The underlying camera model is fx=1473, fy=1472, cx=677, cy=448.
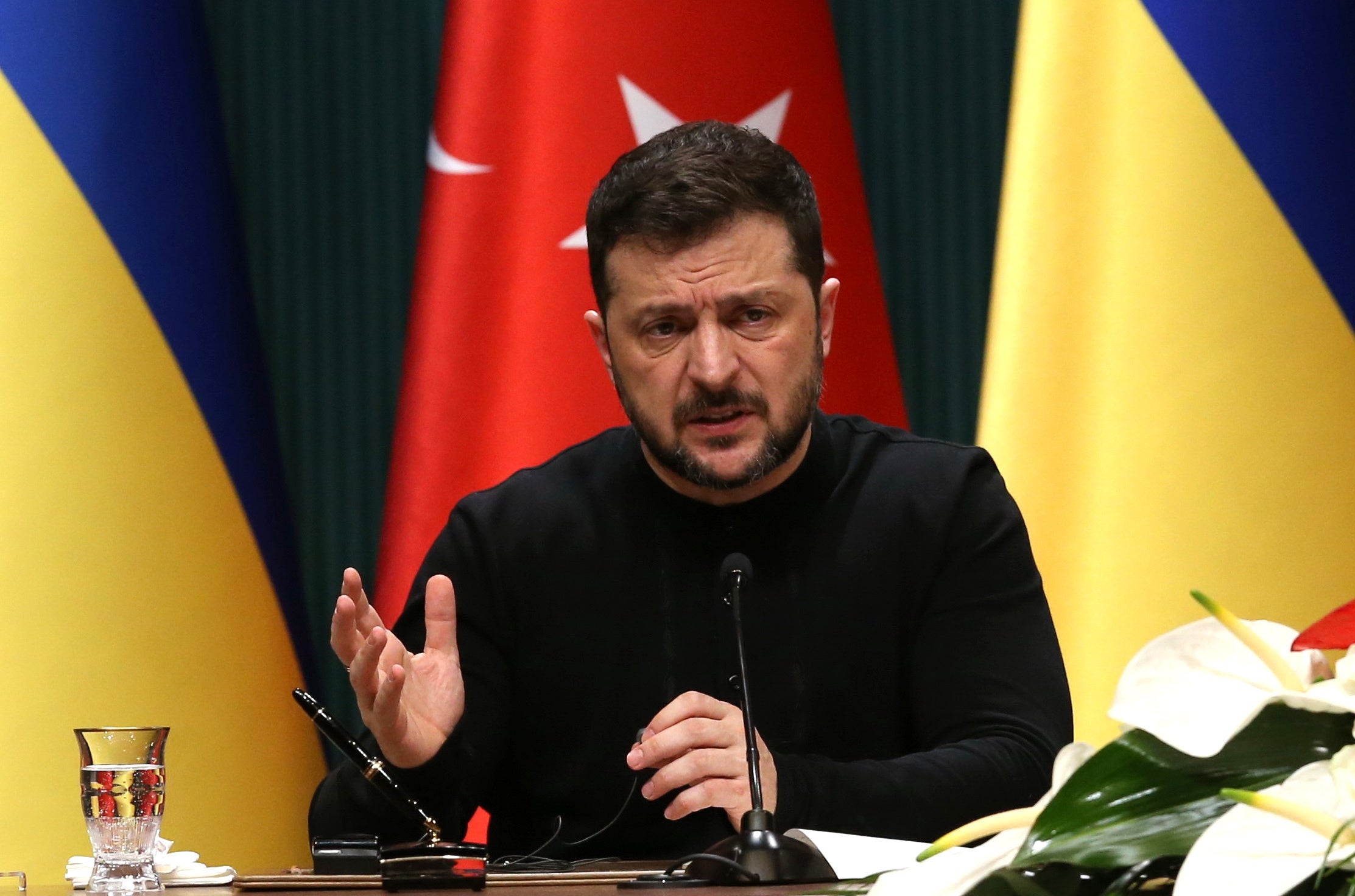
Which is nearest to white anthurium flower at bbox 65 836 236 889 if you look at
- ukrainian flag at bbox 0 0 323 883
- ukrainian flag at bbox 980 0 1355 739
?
ukrainian flag at bbox 0 0 323 883

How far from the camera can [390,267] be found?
2.57 m

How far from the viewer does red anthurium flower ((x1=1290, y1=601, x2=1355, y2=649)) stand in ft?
0.91

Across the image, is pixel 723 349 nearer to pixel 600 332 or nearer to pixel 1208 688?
pixel 600 332

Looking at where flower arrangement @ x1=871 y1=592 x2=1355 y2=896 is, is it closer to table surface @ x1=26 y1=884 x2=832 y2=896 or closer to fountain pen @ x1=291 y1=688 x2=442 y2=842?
table surface @ x1=26 y1=884 x2=832 y2=896

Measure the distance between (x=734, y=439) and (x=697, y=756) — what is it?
0.53 metres

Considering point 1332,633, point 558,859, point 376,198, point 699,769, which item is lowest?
point 558,859

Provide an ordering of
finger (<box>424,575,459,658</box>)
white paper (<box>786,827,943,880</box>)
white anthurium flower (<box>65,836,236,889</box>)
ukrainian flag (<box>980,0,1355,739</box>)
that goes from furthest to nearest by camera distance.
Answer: ukrainian flag (<box>980,0,1355,739</box>) < finger (<box>424,575,459,658</box>) < white anthurium flower (<box>65,836,236,889</box>) < white paper (<box>786,827,943,880</box>)

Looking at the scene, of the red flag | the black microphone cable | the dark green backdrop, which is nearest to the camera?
the black microphone cable

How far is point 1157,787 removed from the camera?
0.97 feet

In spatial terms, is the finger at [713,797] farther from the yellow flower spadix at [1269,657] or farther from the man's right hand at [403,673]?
the yellow flower spadix at [1269,657]

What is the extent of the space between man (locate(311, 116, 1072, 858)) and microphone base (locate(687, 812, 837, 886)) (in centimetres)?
61

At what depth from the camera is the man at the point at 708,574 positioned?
1656 millimetres

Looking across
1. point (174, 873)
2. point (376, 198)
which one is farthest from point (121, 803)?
point (376, 198)

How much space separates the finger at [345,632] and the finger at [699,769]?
335 millimetres
